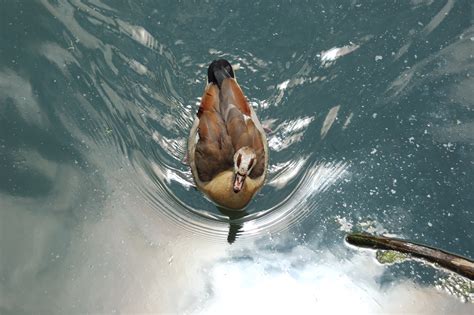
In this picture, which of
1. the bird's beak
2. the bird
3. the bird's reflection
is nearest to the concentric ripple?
the bird's reflection

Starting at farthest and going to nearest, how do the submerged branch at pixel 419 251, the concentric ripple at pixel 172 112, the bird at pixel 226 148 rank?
the concentric ripple at pixel 172 112
the bird at pixel 226 148
the submerged branch at pixel 419 251

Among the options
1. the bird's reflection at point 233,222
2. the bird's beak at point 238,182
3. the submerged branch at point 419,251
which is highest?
the bird's beak at point 238,182

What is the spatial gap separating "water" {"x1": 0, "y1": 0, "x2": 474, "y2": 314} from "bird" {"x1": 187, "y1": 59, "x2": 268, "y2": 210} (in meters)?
0.23

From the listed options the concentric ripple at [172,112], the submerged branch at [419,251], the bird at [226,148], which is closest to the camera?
the submerged branch at [419,251]

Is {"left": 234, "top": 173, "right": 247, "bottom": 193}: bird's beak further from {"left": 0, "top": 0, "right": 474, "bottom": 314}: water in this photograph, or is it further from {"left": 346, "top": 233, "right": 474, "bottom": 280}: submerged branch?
{"left": 346, "top": 233, "right": 474, "bottom": 280}: submerged branch

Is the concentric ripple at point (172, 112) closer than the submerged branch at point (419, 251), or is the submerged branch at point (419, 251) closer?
the submerged branch at point (419, 251)

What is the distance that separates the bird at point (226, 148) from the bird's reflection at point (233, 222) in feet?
0.18

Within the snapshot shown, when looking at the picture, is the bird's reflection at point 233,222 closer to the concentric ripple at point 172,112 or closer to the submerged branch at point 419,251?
the concentric ripple at point 172,112

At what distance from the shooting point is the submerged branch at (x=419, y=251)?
6.17 meters

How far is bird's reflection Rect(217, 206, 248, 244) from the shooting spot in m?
6.47

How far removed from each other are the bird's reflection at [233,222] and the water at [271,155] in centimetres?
2

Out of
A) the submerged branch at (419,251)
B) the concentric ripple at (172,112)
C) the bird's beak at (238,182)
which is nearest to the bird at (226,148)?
the bird's beak at (238,182)

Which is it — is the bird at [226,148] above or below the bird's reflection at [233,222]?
above

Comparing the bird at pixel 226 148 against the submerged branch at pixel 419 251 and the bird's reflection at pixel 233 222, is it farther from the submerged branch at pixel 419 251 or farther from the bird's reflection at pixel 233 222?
the submerged branch at pixel 419 251
